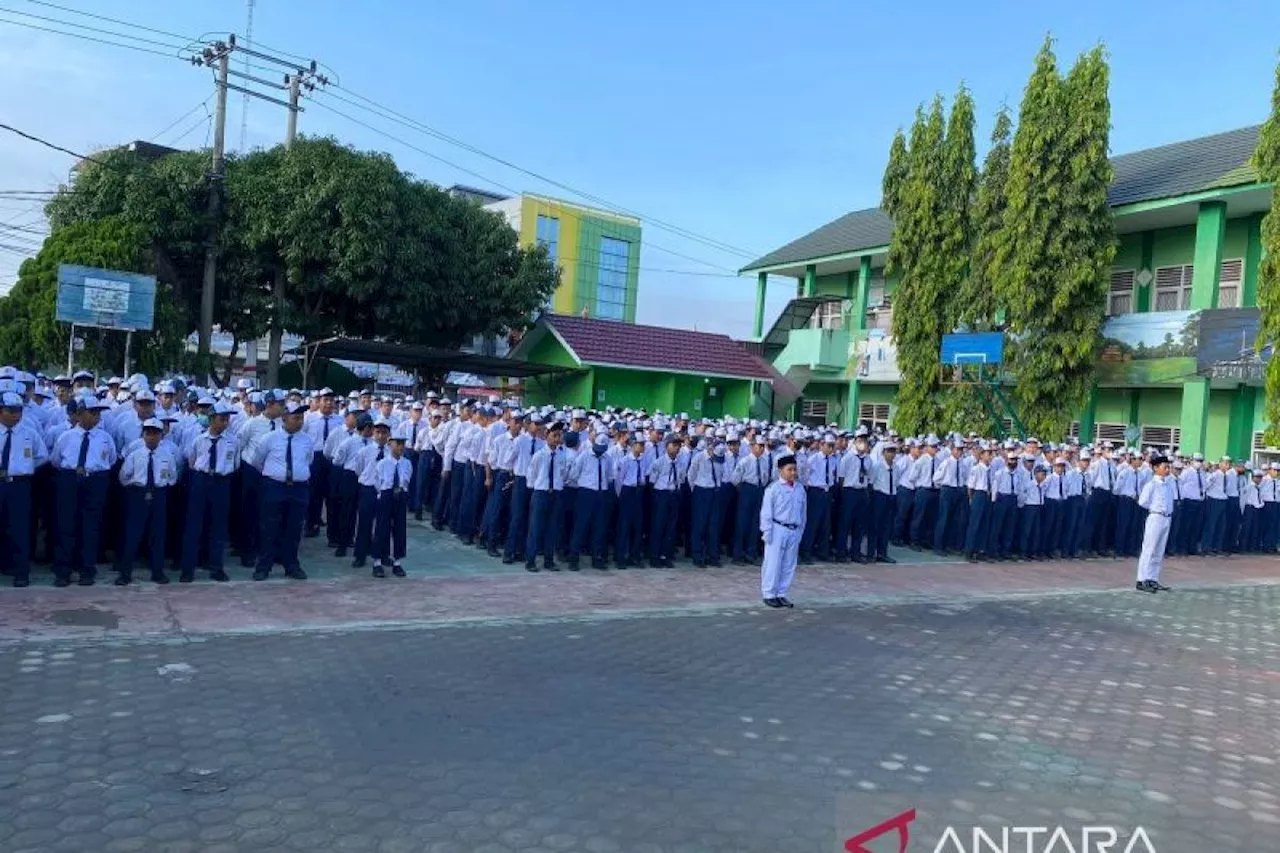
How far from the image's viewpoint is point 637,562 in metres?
13.1

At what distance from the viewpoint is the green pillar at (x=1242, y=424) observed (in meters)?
21.8

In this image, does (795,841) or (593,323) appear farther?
(593,323)

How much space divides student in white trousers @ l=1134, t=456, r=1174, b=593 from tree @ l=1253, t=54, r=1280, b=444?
206 inches

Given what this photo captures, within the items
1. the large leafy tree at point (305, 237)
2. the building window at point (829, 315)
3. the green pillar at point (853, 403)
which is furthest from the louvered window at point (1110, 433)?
the large leafy tree at point (305, 237)

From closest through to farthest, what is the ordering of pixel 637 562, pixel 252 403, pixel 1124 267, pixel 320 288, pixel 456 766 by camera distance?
pixel 456 766 → pixel 252 403 → pixel 637 562 → pixel 1124 267 → pixel 320 288

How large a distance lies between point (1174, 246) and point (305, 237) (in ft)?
70.1

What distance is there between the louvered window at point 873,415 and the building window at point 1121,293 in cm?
785

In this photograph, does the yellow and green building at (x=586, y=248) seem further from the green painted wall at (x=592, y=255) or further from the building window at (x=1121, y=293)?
the building window at (x=1121, y=293)

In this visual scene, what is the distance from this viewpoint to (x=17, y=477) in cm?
908

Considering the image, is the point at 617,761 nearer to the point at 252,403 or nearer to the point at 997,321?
the point at 252,403

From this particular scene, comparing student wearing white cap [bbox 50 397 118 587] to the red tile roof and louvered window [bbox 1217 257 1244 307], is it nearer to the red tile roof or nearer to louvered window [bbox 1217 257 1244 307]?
the red tile roof

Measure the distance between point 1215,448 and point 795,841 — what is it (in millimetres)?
21638

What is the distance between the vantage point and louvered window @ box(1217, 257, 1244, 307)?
21.8m

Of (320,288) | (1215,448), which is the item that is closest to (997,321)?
(1215,448)
